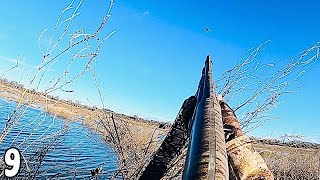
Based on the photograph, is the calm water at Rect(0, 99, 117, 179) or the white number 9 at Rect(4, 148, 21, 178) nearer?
the white number 9 at Rect(4, 148, 21, 178)

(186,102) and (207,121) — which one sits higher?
(186,102)

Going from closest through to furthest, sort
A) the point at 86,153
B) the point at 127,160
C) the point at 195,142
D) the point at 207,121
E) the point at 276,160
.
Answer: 1. the point at 195,142
2. the point at 207,121
3. the point at 127,160
4. the point at 276,160
5. the point at 86,153

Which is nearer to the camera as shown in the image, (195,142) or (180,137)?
(195,142)

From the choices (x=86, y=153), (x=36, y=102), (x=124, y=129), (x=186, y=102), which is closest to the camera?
(x=186, y=102)

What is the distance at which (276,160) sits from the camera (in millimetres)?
8078

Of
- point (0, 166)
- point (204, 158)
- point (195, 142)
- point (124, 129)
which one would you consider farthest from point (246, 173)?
point (124, 129)

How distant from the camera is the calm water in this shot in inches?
148

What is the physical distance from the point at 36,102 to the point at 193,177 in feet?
7.34

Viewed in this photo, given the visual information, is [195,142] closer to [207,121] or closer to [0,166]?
[207,121]

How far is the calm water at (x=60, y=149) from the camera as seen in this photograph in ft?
12.3

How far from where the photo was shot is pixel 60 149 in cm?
771

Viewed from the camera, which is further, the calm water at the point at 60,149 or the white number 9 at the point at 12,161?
the calm water at the point at 60,149

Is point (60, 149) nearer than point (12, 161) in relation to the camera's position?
No

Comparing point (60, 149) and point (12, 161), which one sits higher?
point (60, 149)
